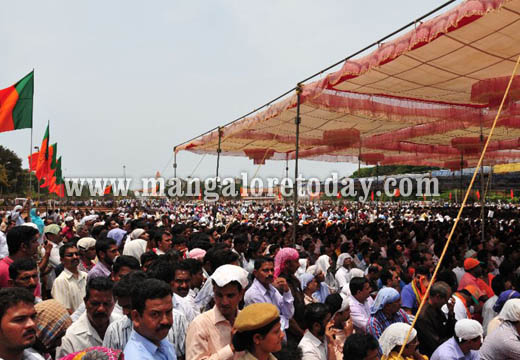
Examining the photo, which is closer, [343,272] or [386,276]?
[386,276]

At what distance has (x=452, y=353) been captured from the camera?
10.6 ft

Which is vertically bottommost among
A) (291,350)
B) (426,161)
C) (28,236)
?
(291,350)

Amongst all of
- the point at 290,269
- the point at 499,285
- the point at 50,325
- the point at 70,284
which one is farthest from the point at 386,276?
the point at 50,325

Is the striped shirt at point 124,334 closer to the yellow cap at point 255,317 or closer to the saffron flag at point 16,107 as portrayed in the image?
the yellow cap at point 255,317

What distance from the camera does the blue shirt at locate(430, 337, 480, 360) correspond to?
3229 millimetres

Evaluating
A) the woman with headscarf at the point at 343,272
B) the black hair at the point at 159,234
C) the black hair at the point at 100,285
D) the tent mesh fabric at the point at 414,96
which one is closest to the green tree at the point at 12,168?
the tent mesh fabric at the point at 414,96

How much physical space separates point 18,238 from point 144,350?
249 centimetres

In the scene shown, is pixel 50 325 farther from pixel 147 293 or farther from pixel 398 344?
pixel 398 344

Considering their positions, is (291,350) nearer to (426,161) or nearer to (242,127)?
(242,127)

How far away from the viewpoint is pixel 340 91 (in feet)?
26.3

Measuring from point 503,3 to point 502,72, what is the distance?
284 cm

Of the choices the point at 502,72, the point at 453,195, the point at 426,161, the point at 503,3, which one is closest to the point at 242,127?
the point at 502,72

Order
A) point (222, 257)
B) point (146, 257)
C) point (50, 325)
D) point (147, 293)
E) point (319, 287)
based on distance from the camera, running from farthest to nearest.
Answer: point (319, 287)
point (146, 257)
point (222, 257)
point (50, 325)
point (147, 293)

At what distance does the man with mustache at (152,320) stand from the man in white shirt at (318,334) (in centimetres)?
117
